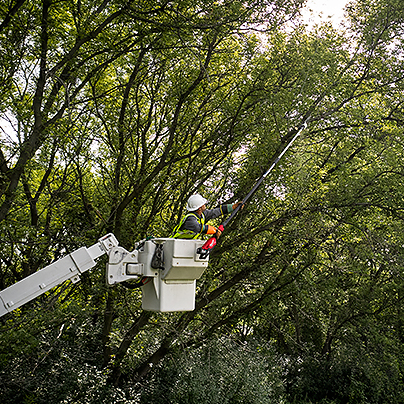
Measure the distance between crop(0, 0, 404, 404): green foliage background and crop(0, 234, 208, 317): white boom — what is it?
2.12 meters

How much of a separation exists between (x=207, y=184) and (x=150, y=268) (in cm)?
411

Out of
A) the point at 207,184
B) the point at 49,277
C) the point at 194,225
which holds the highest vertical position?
the point at 207,184

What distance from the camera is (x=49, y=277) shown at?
3521mm

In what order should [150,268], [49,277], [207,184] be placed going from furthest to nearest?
[207,184], [150,268], [49,277]

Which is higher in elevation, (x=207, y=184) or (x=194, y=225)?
(x=207, y=184)

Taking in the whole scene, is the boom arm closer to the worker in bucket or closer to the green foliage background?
the worker in bucket

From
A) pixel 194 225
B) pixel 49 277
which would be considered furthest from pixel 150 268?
pixel 49 277

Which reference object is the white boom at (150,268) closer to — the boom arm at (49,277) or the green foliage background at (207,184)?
the boom arm at (49,277)

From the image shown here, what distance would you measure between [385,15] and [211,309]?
225 inches

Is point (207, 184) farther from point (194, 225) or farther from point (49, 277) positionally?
point (49, 277)

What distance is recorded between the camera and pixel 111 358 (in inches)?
320

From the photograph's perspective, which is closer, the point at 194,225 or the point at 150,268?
the point at 150,268

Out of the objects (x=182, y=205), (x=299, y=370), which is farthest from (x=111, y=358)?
(x=299, y=370)

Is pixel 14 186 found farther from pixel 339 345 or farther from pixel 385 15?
pixel 339 345
